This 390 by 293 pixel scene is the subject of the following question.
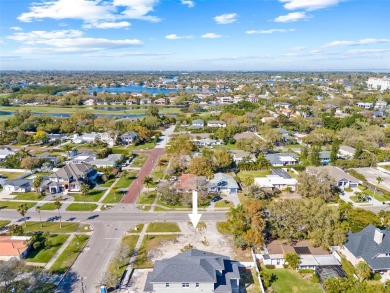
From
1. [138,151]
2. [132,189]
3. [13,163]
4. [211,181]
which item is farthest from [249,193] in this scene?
[13,163]

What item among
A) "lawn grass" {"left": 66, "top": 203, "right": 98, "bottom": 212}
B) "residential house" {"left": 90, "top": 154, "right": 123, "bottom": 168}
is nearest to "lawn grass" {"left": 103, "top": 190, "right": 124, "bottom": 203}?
"lawn grass" {"left": 66, "top": 203, "right": 98, "bottom": 212}

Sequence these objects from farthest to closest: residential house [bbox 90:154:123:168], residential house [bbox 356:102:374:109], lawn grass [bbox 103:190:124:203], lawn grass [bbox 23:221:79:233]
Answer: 1. residential house [bbox 356:102:374:109]
2. residential house [bbox 90:154:123:168]
3. lawn grass [bbox 103:190:124:203]
4. lawn grass [bbox 23:221:79:233]

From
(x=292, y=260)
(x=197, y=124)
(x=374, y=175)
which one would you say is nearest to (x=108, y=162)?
(x=292, y=260)

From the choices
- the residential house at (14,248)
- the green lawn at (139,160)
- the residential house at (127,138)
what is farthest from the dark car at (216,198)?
the residential house at (127,138)

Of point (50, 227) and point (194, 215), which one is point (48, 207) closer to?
point (50, 227)

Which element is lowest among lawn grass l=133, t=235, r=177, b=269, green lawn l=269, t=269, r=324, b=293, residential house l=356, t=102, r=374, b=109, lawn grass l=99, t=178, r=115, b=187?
green lawn l=269, t=269, r=324, b=293

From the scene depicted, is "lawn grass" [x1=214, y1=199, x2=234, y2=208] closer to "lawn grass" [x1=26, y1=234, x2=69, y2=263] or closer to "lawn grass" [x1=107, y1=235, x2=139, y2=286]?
"lawn grass" [x1=107, y1=235, x2=139, y2=286]
